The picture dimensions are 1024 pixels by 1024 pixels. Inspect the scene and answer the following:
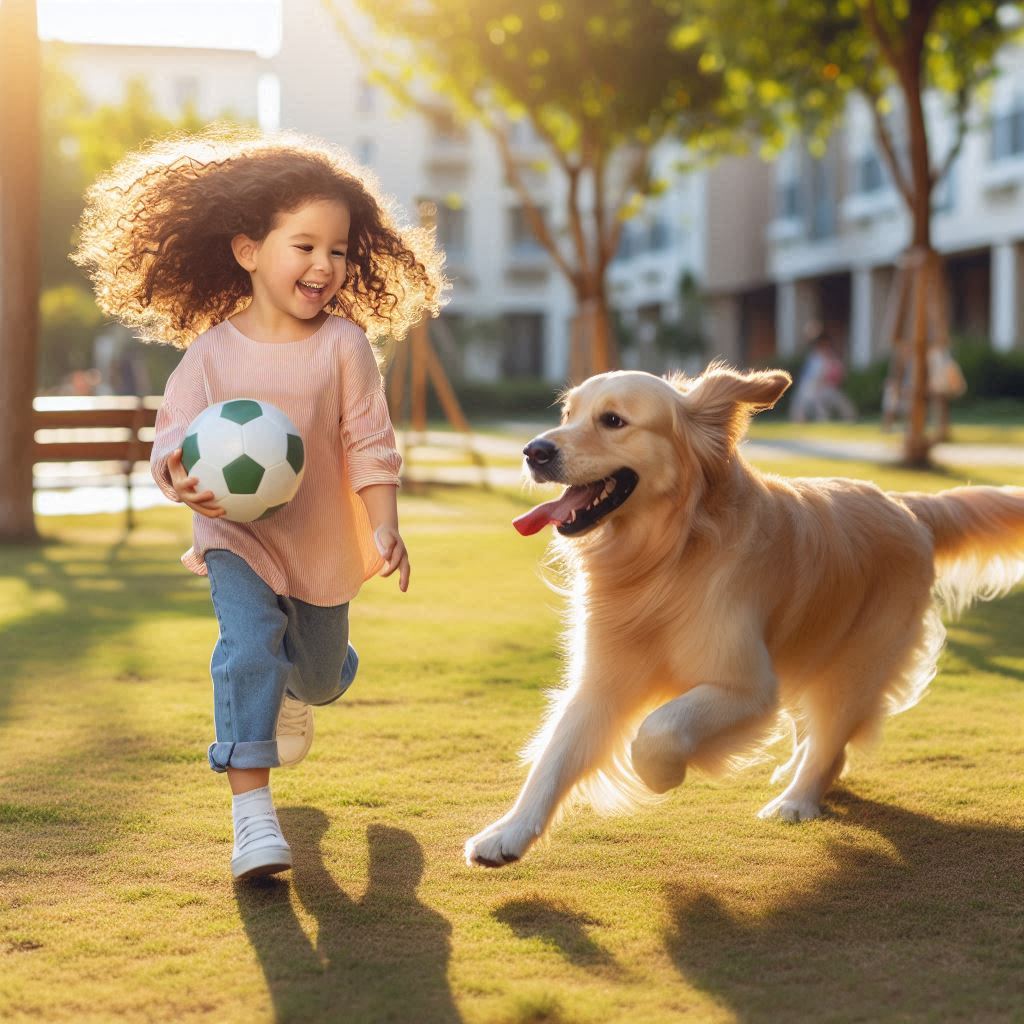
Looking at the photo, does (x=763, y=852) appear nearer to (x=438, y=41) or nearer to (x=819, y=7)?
(x=819, y=7)

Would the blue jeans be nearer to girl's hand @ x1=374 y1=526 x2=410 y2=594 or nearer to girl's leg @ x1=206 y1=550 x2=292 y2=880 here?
girl's leg @ x1=206 y1=550 x2=292 y2=880

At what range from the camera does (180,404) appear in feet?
13.0

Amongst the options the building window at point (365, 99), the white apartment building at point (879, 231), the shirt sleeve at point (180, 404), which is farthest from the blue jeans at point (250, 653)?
the building window at point (365, 99)

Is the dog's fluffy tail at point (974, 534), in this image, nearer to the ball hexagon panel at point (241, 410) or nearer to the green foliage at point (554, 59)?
the ball hexagon panel at point (241, 410)

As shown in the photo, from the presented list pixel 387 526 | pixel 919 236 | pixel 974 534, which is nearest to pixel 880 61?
pixel 919 236

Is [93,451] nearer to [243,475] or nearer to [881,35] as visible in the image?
[881,35]

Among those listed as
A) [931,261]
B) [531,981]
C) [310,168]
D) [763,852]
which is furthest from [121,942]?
[931,261]

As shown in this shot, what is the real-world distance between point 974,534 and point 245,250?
8.49ft

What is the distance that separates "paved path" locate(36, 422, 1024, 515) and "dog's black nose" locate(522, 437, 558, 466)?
11330 millimetres

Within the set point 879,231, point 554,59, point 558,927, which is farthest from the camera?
point 879,231

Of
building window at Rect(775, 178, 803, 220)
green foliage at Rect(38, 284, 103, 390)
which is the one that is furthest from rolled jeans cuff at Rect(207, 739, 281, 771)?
green foliage at Rect(38, 284, 103, 390)

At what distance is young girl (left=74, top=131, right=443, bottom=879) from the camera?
12.4ft

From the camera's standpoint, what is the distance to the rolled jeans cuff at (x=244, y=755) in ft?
12.2

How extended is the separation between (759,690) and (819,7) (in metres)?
15.6
